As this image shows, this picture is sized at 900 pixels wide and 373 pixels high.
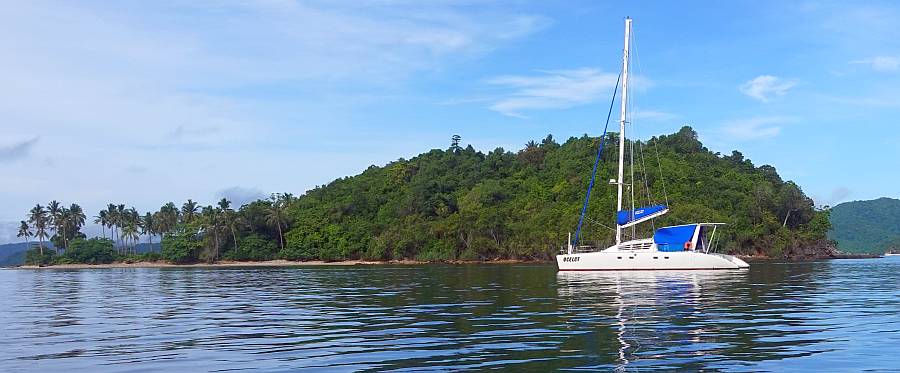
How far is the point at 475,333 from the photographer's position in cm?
1928

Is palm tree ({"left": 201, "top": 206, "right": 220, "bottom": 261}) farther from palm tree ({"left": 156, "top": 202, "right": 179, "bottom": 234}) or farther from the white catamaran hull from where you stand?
the white catamaran hull

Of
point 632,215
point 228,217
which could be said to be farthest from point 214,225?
point 632,215

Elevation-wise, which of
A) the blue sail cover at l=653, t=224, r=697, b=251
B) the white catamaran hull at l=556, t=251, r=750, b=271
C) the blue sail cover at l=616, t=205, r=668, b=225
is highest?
the blue sail cover at l=616, t=205, r=668, b=225

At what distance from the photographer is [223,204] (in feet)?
475

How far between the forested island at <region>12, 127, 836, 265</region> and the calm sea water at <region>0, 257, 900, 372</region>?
76612 mm

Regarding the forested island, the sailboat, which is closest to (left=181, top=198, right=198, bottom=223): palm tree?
the forested island

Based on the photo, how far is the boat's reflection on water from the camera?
15.3 m

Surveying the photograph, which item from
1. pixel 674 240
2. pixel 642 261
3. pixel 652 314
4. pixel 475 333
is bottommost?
pixel 642 261

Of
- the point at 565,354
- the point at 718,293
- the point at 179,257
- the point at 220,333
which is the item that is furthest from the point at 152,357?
the point at 179,257

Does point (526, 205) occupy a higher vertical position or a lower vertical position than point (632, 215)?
higher

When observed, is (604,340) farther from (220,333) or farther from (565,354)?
(220,333)

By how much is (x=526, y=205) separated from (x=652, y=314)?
107m

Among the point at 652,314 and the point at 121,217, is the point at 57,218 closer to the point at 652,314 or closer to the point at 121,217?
the point at 121,217

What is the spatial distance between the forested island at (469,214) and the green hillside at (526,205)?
0.27 meters
